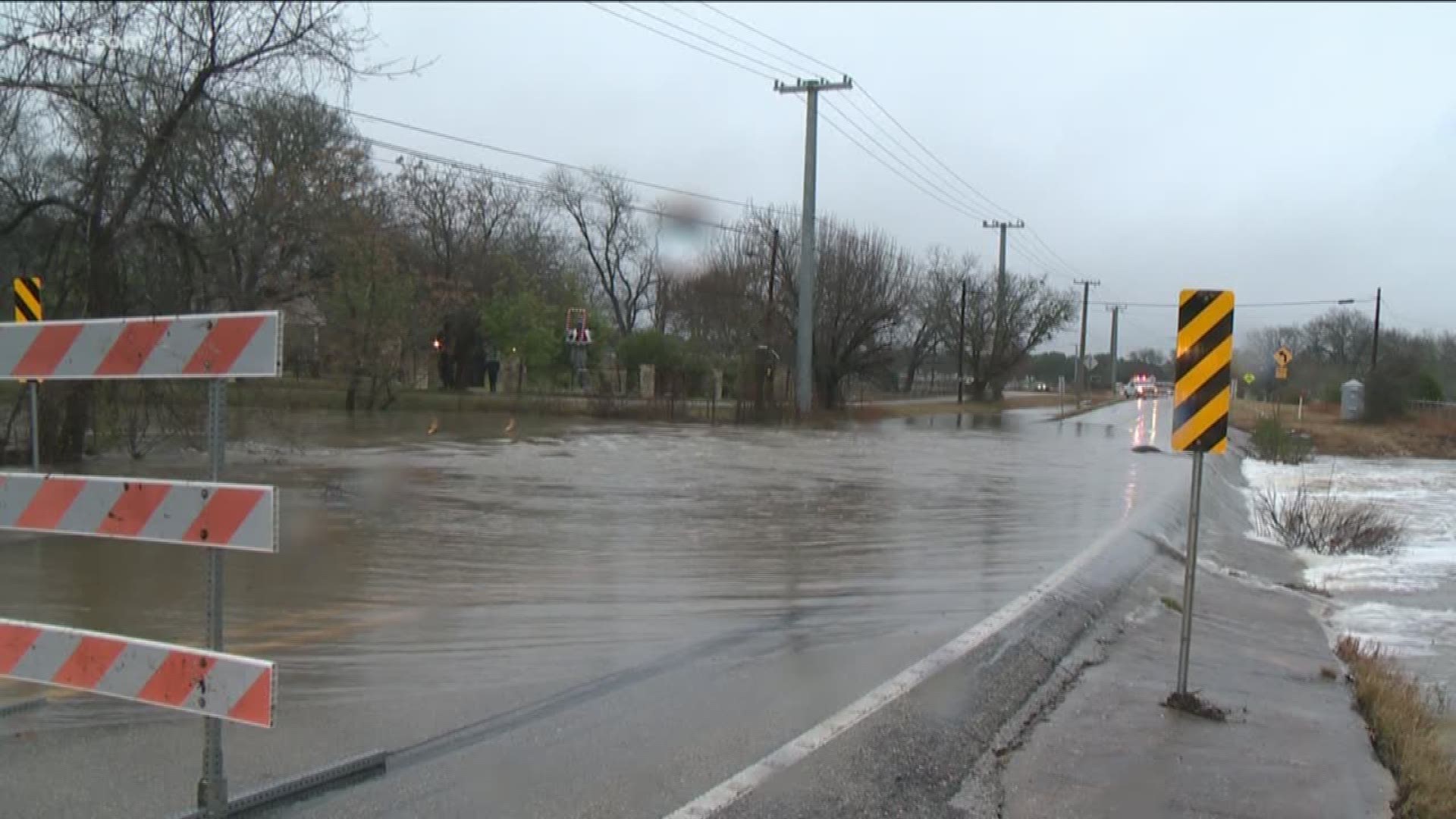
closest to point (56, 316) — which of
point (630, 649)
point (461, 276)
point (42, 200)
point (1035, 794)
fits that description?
point (42, 200)

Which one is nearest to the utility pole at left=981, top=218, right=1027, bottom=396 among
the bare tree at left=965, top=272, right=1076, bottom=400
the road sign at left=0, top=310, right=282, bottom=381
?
the bare tree at left=965, top=272, right=1076, bottom=400

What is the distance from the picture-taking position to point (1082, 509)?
15070 mm

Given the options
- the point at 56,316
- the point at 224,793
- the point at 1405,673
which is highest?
the point at 56,316

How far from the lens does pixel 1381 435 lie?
128ft

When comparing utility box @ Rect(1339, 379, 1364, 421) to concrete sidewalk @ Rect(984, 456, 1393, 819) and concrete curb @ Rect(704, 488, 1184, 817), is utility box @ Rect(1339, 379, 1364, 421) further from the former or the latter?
concrete curb @ Rect(704, 488, 1184, 817)

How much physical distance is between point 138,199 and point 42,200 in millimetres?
1230

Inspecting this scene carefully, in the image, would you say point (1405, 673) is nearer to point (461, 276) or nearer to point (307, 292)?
point (307, 292)

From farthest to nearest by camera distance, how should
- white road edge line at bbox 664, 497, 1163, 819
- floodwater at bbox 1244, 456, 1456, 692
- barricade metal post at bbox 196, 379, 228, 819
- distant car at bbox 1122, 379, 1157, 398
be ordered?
distant car at bbox 1122, 379, 1157, 398 < floodwater at bbox 1244, 456, 1456, 692 < white road edge line at bbox 664, 497, 1163, 819 < barricade metal post at bbox 196, 379, 228, 819

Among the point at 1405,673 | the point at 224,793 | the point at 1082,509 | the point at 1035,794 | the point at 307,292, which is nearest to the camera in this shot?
the point at 224,793

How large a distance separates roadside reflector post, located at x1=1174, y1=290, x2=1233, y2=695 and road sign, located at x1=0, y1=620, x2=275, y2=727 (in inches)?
200

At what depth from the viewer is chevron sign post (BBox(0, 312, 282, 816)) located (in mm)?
3525

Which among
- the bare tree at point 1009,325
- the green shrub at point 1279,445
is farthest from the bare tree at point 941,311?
the green shrub at point 1279,445

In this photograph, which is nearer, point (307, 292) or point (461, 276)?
point (307, 292)

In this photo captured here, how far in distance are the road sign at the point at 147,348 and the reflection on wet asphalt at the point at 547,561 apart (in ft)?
6.71
